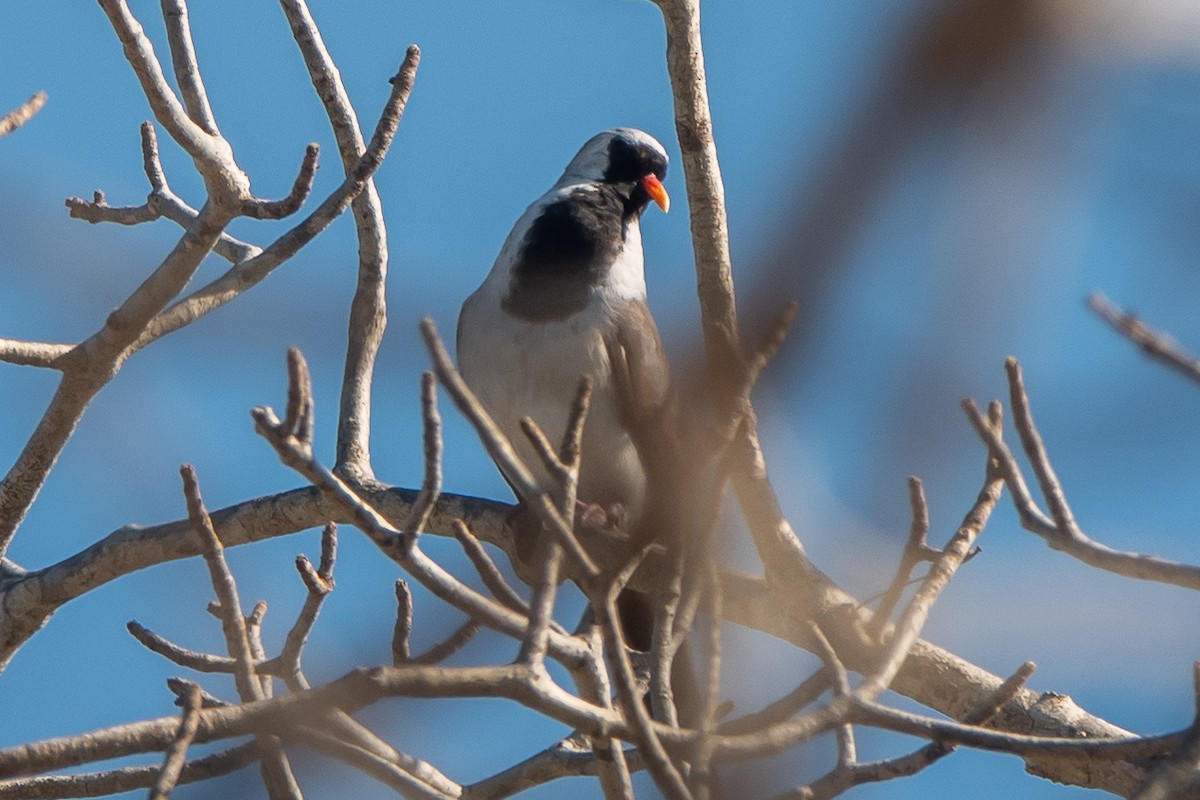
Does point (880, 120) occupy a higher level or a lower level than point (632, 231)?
lower

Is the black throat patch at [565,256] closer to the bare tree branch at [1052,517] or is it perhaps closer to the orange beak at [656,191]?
the orange beak at [656,191]

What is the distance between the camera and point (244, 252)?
4.76 metres

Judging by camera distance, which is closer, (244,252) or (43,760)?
(43,760)

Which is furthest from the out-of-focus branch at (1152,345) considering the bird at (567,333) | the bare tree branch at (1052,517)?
the bird at (567,333)

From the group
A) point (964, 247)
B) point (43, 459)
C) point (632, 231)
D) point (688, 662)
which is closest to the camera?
point (964, 247)

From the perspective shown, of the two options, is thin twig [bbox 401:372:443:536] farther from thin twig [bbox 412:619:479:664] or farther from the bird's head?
the bird's head

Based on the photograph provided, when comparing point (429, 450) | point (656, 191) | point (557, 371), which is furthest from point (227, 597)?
point (656, 191)

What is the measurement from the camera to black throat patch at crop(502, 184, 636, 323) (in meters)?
4.77

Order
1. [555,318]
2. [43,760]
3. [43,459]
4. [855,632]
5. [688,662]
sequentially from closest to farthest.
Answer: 1. [43,760]
2. [855,632]
3. [688,662]
4. [43,459]
5. [555,318]

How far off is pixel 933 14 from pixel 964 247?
0.19m

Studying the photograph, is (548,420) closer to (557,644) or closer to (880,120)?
(557,644)

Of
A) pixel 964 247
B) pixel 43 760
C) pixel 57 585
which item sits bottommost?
pixel 43 760

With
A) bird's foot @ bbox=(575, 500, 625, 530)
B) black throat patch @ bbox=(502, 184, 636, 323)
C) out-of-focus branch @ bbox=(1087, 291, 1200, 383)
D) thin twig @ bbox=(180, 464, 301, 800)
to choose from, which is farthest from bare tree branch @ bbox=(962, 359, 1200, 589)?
black throat patch @ bbox=(502, 184, 636, 323)

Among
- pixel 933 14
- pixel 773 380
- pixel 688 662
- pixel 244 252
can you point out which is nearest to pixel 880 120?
pixel 933 14
